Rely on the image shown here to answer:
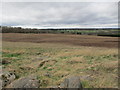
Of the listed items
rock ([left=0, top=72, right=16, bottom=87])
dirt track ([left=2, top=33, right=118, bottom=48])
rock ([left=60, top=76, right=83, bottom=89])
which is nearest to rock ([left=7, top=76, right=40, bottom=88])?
rock ([left=0, top=72, right=16, bottom=87])

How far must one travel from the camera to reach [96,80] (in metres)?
4.63

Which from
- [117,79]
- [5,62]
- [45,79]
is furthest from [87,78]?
[5,62]

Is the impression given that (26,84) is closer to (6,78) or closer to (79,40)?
(6,78)

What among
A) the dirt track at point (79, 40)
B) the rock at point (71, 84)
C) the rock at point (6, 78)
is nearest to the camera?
the rock at point (71, 84)

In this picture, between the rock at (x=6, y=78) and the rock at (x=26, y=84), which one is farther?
the rock at (x=6, y=78)

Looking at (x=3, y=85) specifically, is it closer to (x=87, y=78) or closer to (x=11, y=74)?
(x=11, y=74)

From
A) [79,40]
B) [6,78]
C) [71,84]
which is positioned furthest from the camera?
[79,40]

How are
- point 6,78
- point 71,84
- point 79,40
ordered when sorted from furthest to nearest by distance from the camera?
point 79,40, point 6,78, point 71,84

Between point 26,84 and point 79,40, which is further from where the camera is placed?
point 79,40

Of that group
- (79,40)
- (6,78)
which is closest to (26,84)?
(6,78)

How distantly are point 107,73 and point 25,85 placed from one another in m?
3.57

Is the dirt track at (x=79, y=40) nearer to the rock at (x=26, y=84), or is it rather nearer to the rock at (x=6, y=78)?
the rock at (x=26, y=84)

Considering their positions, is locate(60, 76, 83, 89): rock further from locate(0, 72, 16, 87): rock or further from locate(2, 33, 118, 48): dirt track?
locate(2, 33, 118, 48): dirt track

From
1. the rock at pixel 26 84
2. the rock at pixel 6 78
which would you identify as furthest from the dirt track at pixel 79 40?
the rock at pixel 6 78
